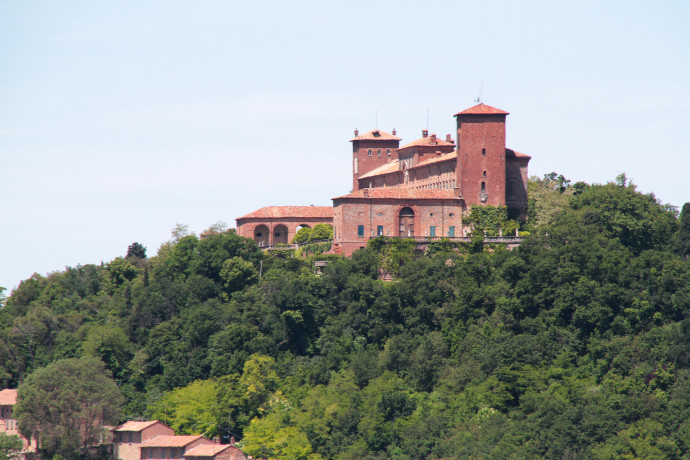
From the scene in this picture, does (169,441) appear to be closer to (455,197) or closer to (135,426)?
(135,426)

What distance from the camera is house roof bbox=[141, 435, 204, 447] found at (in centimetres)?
6975

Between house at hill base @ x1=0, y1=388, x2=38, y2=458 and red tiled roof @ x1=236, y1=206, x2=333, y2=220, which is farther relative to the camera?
red tiled roof @ x1=236, y1=206, x2=333, y2=220

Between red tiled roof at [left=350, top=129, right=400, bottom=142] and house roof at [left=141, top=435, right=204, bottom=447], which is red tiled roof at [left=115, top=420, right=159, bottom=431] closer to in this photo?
house roof at [left=141, top=435, right=204, bottom=447]

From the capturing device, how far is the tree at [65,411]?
70875mm

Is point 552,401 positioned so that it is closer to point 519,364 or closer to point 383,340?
point 519,364

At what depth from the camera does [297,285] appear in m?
77.8

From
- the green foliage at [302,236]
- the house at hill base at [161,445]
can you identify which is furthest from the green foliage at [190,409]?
the green foliage at [302,236]

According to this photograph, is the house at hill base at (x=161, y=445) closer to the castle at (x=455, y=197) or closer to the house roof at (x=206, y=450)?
the house roof at (x=206, y=450)

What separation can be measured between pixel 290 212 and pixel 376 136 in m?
10.9

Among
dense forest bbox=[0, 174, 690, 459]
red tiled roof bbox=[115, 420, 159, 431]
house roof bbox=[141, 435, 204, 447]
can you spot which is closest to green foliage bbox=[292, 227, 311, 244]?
dense forest bbox=[0, 174, 690, 459]

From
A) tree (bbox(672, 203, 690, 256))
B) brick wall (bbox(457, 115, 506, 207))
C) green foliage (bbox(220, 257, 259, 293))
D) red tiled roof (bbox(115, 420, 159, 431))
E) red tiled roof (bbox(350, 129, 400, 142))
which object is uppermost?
red tiled roof (bbox(350, 129, 400, 142))

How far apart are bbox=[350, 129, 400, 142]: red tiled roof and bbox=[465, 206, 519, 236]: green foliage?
20496 mm

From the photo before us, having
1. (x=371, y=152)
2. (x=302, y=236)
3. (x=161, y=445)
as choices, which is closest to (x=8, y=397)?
(x=161, y=445)

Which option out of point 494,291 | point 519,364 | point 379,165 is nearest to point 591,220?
point 494,291
